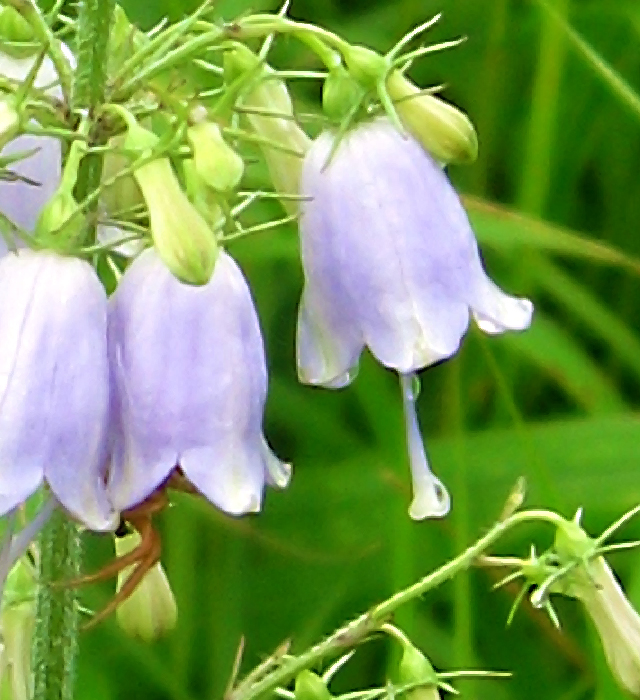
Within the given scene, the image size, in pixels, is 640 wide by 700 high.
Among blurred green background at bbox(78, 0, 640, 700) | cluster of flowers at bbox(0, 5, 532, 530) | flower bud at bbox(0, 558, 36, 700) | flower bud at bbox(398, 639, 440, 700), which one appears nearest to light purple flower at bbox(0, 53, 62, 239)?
cluster of flowers at bbox(0, 5, 532, 530)

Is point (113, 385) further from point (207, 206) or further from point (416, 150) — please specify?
point (416, 150)

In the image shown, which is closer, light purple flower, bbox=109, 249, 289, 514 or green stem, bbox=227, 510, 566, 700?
light purple flower, bbox=109, 249, 289, 514

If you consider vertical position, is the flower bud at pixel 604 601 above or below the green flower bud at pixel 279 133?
below

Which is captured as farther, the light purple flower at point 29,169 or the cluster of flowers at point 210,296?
the light purple flower at point 29,169

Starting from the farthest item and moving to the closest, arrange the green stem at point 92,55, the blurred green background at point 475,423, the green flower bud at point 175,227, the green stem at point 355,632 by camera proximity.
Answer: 1. the blurred green background at point 475,423
2. the green stem at point 355,632
3. the green stem at point 92,55
4. the green flower bud at point 175,227

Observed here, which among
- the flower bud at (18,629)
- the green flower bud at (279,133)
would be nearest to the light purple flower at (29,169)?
the green flower bud at (279,133)

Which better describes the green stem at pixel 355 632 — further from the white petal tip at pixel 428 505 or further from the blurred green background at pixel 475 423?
the blurred green background at pixel 475 423

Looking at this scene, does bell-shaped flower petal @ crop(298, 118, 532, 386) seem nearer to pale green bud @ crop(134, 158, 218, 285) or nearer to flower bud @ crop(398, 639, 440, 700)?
pale green bud @ crop(134, 158, 218, 285)
